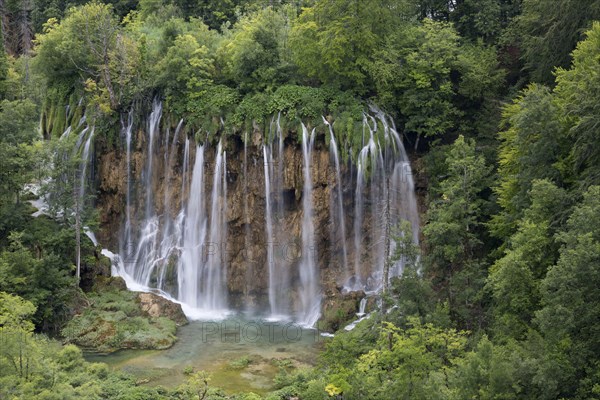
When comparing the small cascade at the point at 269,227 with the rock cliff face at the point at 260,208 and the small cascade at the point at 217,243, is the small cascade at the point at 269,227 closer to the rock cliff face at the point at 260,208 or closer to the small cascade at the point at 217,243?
the rock cliff face at the point at 260,208

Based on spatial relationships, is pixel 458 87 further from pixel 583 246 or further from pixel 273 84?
pixel 583 246

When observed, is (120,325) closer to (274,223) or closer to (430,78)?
(274,223)

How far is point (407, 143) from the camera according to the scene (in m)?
29.1

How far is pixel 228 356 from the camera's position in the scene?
2286 cm

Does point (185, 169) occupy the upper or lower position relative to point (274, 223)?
upper

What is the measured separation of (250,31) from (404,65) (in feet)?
23.6

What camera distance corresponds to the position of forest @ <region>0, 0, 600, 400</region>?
1623 cm

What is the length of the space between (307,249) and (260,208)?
279 cm

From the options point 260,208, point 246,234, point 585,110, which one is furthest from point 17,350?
point 585,110

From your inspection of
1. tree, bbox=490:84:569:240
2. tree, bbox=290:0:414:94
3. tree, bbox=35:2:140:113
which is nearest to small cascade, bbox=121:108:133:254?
tree, bbox=35:2:140:113

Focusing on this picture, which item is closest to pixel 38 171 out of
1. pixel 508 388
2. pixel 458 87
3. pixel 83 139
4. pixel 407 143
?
A: pixel 83 139

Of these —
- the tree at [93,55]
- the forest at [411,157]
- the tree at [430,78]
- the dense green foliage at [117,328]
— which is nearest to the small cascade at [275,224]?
the forest at [411,157]

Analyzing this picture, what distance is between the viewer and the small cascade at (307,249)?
92.0 ft

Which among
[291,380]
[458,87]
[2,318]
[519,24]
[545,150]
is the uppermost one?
[519,24]
